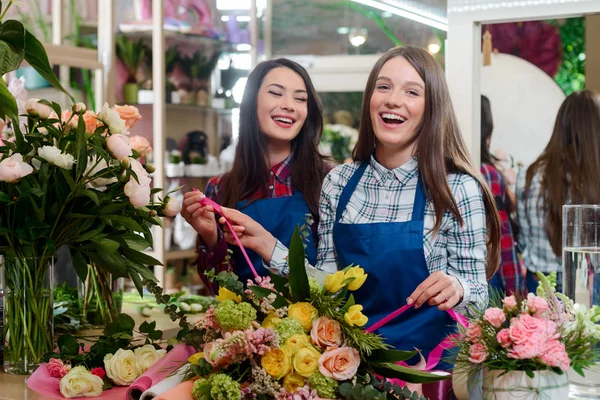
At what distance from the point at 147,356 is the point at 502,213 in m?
1.56

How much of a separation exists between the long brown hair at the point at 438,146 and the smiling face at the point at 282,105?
1.01ft

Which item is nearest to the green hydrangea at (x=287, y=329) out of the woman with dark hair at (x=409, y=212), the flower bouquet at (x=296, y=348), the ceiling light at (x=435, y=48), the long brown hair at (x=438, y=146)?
the flower bouquet at (x=296, y=348)

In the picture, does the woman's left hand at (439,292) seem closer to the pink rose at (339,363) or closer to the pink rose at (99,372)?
the pink rose at (339,363)

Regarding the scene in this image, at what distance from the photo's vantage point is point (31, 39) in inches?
68.6

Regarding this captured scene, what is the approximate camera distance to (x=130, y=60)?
4879mm

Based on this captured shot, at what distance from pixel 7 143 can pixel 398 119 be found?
0.90 m

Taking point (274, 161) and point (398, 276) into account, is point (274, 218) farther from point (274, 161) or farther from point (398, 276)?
point (398, 276)

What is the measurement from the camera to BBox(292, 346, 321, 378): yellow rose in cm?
123

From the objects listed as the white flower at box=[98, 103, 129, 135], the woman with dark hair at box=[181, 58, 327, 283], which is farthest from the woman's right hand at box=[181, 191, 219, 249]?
the white flower at box=[98, 103, 129, 135]

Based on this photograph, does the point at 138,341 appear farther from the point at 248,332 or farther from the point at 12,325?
the point at 248,332

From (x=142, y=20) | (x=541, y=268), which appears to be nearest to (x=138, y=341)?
(x=541, y=268)

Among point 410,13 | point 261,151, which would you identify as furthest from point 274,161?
point 410,13

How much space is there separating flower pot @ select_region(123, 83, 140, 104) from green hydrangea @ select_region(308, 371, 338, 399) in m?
3.90

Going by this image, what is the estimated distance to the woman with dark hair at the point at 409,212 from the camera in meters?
1.87
